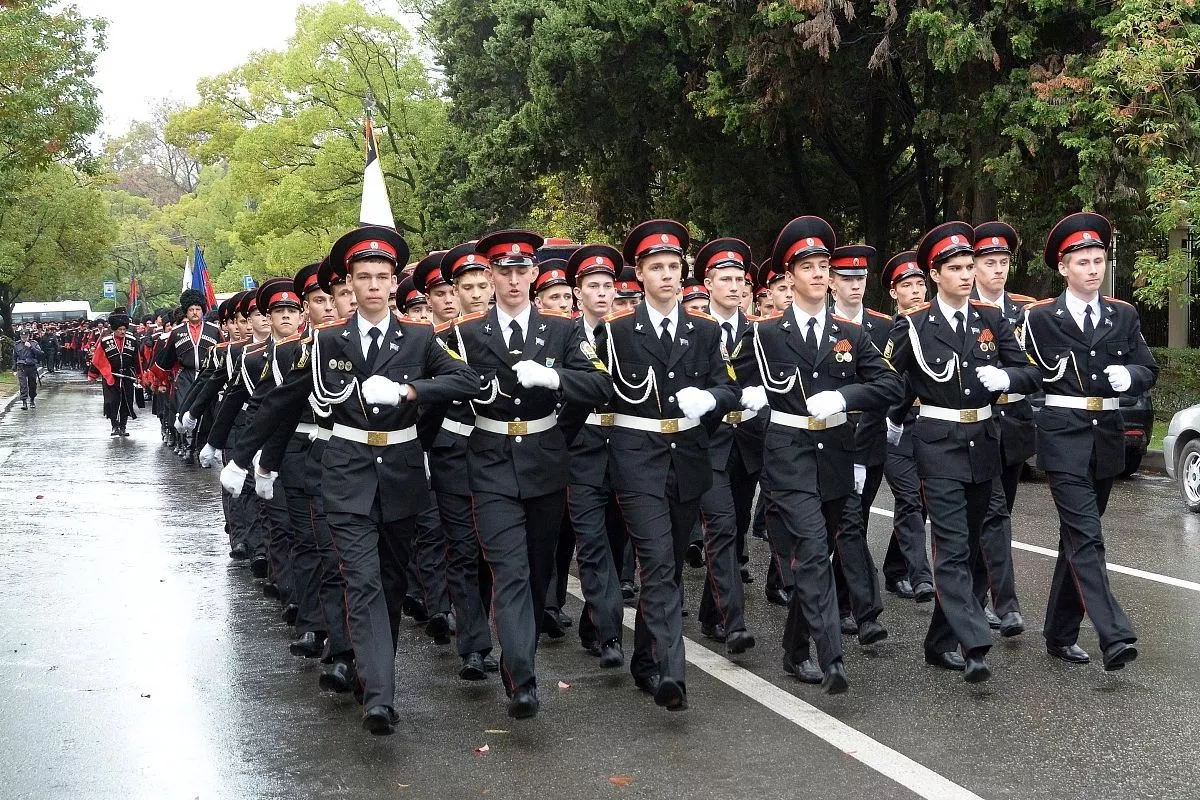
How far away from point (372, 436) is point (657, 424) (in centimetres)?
128

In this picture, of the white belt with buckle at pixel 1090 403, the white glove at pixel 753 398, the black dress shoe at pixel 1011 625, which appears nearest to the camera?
the white glove at pixel 753 398

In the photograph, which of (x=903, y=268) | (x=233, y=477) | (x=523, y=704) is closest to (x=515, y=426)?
(x=523, y=704)

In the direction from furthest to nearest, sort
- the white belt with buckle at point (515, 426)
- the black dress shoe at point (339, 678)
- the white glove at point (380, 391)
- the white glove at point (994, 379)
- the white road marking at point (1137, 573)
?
the white road marking at point (1137, 573), the white glove at point (994, 379), the black dress shoe at point (339, 678), the white belt with buckle at point (515, 426), the white glove at point (380, 391)

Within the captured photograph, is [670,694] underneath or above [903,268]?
underneath

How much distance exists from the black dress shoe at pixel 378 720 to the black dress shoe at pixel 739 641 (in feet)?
6.49

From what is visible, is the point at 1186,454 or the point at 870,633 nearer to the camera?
the point at 870,633

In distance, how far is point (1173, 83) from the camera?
18422 mm

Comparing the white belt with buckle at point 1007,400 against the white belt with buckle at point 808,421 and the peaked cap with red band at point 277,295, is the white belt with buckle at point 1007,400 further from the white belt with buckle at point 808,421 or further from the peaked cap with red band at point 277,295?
the peaked cap with red band at point 277,295

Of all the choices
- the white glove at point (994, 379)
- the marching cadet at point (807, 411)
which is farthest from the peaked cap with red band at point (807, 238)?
the white glove at point (994, 379)

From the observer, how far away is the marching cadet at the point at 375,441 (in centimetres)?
636

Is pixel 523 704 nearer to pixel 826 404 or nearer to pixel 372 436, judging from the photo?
pixel 372 436

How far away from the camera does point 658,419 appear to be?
682 centimetres

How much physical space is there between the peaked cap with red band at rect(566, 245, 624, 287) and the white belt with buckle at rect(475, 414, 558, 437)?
1871 mm

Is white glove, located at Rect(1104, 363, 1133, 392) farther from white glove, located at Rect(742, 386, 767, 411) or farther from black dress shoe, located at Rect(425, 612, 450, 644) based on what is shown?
black dress shoe, located at Rect(425, 612, 450, 644)
